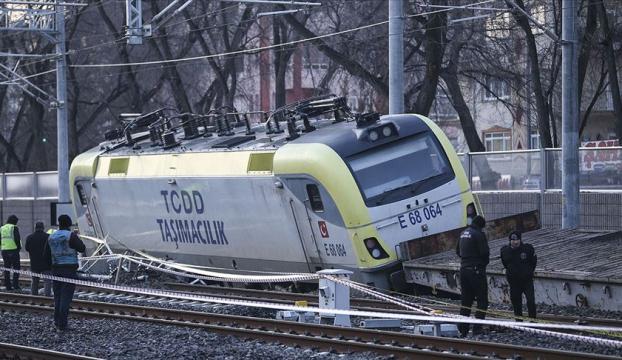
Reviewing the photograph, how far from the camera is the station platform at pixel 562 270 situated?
16391 millimetres

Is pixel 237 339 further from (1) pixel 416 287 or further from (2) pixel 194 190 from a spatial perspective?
(2) pixel 194 190

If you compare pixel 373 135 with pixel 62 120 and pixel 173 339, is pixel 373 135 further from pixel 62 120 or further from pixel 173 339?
pixel 62 120

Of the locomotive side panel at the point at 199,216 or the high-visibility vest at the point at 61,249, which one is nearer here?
the high-visibility vest at the point at 61,249

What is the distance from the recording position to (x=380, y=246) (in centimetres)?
1872

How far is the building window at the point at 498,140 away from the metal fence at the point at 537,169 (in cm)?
3118

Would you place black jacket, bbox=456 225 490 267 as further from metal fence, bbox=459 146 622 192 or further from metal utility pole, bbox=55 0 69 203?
metal utility pole, bbox=55 0 69 203

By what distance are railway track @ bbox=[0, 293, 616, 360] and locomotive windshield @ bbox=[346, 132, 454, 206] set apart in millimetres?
3344

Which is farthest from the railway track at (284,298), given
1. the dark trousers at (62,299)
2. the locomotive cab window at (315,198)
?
the dark trousers at (62,299)

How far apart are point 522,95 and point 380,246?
19.4 meters

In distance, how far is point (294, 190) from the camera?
63.9 feet

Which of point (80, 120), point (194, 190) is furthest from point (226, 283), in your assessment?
point (80, 120)

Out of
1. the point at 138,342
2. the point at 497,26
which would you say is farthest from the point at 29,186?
the point at 138,342

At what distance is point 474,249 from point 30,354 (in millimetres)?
5365

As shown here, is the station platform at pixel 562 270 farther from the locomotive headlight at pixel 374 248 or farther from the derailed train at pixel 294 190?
the derailed train at pixel 294 190
